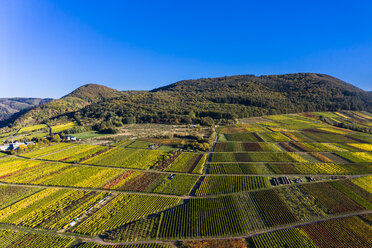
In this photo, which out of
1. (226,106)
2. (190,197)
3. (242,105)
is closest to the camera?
(190,197)

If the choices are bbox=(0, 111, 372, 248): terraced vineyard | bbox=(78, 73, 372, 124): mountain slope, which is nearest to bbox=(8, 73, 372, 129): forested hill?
bbox=(78, 73, 372, 124): mountain slope

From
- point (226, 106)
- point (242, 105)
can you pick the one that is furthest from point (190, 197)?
point (242, 105)

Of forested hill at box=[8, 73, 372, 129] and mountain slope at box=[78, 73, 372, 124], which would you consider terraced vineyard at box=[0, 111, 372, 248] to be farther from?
mountain slope at box=[78, 73, 372, 124]

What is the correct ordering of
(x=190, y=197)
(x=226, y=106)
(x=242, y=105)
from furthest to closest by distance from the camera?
(x=242, y=105) → (x=226, y=106) → (x=190, y=197)

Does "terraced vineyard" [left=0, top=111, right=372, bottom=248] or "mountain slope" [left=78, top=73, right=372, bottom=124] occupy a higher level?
"mountain slope" [left=78, top=73, right=372, bottom=124]

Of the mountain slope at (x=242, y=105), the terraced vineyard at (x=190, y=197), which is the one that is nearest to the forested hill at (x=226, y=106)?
the mountain slope at (x=242, y=105)

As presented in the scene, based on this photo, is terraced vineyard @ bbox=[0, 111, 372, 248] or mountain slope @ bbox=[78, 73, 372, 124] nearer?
terraced vineyard @ bbox=[0, 111, 372, 248]

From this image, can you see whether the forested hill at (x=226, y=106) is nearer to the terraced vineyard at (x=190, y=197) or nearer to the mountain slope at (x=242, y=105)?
the mountain slope at (x=242, y=105)

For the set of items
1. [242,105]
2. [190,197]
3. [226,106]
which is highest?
[242,105]

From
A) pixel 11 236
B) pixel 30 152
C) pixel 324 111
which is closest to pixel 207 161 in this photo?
pixel 11 236

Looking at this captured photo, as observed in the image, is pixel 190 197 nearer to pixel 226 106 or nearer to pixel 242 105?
pixel 226 106
